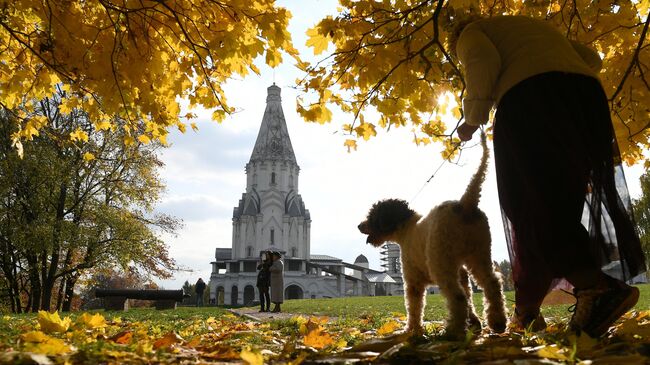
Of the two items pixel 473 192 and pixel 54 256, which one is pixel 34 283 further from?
pixel 473 192

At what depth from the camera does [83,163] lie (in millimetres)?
22516

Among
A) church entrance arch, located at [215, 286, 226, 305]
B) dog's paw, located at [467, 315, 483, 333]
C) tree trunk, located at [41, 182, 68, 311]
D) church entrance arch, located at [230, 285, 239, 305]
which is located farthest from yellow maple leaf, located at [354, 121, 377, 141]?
church entrance arch, located at [215, 286, 226, 305]

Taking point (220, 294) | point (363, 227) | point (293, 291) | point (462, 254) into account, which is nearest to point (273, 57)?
point (363, 227)

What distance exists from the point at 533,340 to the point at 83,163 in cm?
2340

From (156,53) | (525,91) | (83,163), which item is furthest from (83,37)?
(83,163)

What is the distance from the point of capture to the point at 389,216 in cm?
399

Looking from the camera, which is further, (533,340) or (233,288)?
(233,288)

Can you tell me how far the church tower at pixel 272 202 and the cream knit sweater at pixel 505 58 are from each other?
3136 inches

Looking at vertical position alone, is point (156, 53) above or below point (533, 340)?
above

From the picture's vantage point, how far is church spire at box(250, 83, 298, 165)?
3354 inches

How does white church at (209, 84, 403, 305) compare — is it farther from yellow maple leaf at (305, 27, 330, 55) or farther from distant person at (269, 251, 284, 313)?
yellow maple leaf at (305, 27, 330, 55)

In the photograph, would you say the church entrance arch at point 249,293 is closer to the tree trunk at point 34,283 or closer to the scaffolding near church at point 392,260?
the scaffolding near church at point 392,260

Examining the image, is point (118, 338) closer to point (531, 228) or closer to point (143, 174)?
point (531, 228)

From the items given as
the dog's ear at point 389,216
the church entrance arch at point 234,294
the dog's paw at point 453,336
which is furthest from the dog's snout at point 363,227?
the church entrance arch at point 234,294
